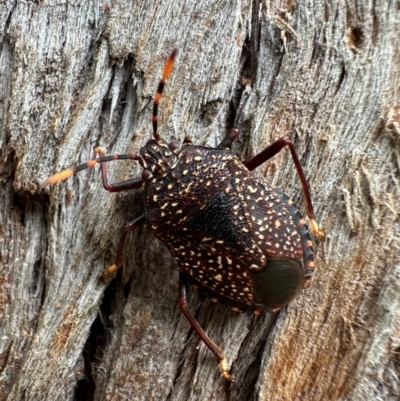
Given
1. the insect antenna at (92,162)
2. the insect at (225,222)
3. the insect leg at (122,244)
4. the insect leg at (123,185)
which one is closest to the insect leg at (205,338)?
the insect at (225,222)

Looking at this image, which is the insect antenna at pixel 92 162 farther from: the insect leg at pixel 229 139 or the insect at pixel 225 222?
the insect leg at pixel 229 139

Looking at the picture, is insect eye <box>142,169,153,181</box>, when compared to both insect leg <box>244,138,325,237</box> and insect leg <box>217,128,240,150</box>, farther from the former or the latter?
insect leg <box>244,138,325,237</box>

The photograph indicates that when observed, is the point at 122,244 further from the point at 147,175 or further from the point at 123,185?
the point at 147,175

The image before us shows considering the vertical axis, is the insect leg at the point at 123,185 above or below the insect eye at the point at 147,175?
below

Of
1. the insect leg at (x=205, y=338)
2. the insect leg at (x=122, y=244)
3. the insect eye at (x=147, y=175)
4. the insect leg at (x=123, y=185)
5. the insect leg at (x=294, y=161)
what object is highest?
the insect leg at (x=294, y=161)

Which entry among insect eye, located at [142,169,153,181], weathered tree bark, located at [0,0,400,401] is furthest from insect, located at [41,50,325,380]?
weathered tree bark, located at [0,0,400,401]

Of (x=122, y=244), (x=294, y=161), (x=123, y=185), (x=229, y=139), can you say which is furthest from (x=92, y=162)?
(x=294, y=161)

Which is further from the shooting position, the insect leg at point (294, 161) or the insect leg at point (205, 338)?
the insect leg at point (205, 338)
